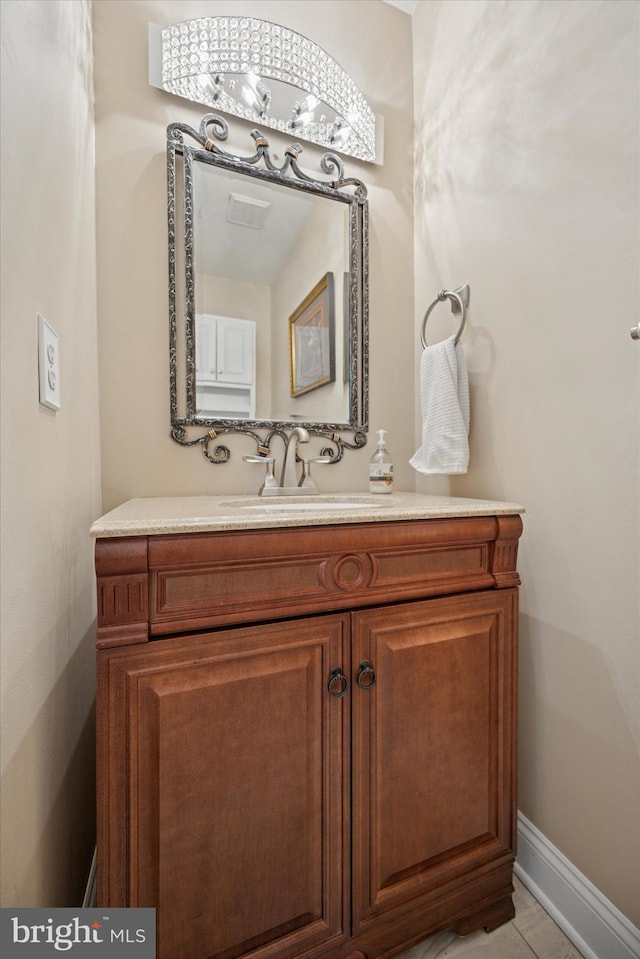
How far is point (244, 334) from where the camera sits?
1.34 metres

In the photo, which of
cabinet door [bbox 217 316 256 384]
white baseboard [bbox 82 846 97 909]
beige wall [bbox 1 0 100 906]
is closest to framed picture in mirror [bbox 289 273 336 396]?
cabinet door [bbox 217 316 256 384]

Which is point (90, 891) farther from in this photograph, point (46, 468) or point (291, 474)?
point (291, 474)

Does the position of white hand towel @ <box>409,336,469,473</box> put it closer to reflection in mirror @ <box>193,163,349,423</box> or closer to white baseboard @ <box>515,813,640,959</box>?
reflection in mirror @ <box>193,163,349,423</box>

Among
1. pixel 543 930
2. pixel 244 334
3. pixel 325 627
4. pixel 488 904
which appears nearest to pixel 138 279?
pixel 244 334

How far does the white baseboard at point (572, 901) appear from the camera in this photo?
0.89 meters

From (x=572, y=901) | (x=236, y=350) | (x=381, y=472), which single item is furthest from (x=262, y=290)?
(x=572, y=901)

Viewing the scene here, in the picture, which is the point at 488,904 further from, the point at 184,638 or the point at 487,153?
the point at 487,153

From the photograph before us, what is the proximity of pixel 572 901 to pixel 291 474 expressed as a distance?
1223mm

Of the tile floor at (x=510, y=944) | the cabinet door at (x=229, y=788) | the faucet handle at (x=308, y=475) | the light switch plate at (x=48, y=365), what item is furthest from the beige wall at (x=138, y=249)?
the tile floor at (x=510, y=944)

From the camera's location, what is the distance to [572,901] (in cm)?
99

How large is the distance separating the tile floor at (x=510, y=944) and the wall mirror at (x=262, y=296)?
1255 mm

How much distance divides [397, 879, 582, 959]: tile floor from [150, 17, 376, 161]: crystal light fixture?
219cm

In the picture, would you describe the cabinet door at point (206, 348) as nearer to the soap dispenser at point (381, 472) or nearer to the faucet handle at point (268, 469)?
the faucet handle at point (268, 469)

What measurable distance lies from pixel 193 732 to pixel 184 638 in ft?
0.50
